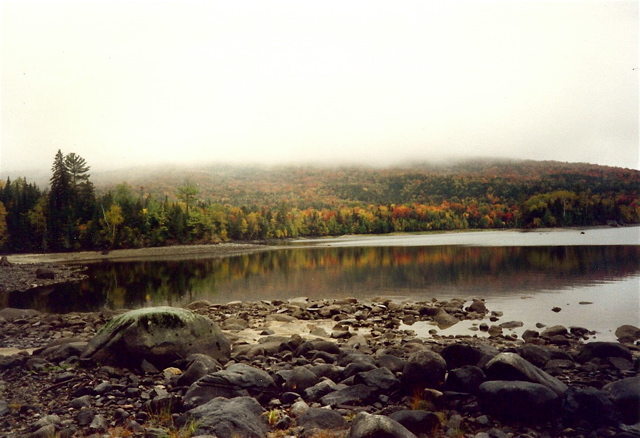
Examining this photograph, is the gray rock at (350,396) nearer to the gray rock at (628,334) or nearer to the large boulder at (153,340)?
the large boulder at (153,340)

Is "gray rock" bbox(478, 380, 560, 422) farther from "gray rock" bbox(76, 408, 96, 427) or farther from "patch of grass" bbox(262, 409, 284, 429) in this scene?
"gray rock" bbox(76, 408, 96, 427)

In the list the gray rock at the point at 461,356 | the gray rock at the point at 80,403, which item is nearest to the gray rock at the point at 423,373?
the gray rock at the point at 461,356

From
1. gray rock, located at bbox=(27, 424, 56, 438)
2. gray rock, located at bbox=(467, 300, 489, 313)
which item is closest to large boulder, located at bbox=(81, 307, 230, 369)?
gray rock, located at bbox=(27, 424, 56, 438)

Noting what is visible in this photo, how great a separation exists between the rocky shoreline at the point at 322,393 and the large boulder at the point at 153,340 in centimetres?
8

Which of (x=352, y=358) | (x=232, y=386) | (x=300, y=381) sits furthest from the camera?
(x=352, y=358)

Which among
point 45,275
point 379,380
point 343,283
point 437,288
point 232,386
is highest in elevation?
point 232,386

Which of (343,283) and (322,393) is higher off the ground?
(322,393)

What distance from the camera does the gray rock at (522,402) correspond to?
825 cm

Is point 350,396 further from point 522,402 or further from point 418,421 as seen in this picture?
point 522,402

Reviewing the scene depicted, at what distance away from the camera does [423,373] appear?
9.75 metres

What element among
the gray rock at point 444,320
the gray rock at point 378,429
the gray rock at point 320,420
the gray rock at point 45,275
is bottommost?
the gray rock at point 45,275

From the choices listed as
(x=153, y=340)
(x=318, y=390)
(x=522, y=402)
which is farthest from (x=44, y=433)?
(x=522, y=402)

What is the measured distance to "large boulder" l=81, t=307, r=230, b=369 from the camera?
1202 cm

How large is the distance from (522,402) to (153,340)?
9.26 m
